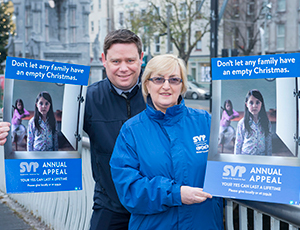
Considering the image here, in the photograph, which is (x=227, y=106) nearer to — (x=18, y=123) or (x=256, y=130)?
(x=256, y=130)

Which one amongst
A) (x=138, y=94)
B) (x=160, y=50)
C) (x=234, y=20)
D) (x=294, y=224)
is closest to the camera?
(x=294, y=224)

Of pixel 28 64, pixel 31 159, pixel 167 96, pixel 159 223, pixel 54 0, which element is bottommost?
pixel 159 223

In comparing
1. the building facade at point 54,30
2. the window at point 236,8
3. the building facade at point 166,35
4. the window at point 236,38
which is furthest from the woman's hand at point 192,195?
the building facade at point 54,30

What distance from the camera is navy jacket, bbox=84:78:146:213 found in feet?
9.71

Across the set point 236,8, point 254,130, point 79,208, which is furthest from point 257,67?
point 236,8

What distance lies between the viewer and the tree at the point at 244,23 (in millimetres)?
41594

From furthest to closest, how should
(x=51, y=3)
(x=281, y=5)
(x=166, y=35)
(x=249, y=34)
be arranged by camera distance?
(x=51, y=3), (x=166, y=35), (x=249, y=34), (x=281, y=5)

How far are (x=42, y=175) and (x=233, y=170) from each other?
131 cm

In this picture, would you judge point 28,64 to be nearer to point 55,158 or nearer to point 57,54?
point 55,158

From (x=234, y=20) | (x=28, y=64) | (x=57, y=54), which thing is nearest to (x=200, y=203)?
(x=28, y=64)

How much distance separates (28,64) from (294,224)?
1892 mm

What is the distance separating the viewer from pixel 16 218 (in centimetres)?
572

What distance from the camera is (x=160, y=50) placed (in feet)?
183

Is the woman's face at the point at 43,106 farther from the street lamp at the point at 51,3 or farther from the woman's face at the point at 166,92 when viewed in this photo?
the street lamp at the point at 51,3
